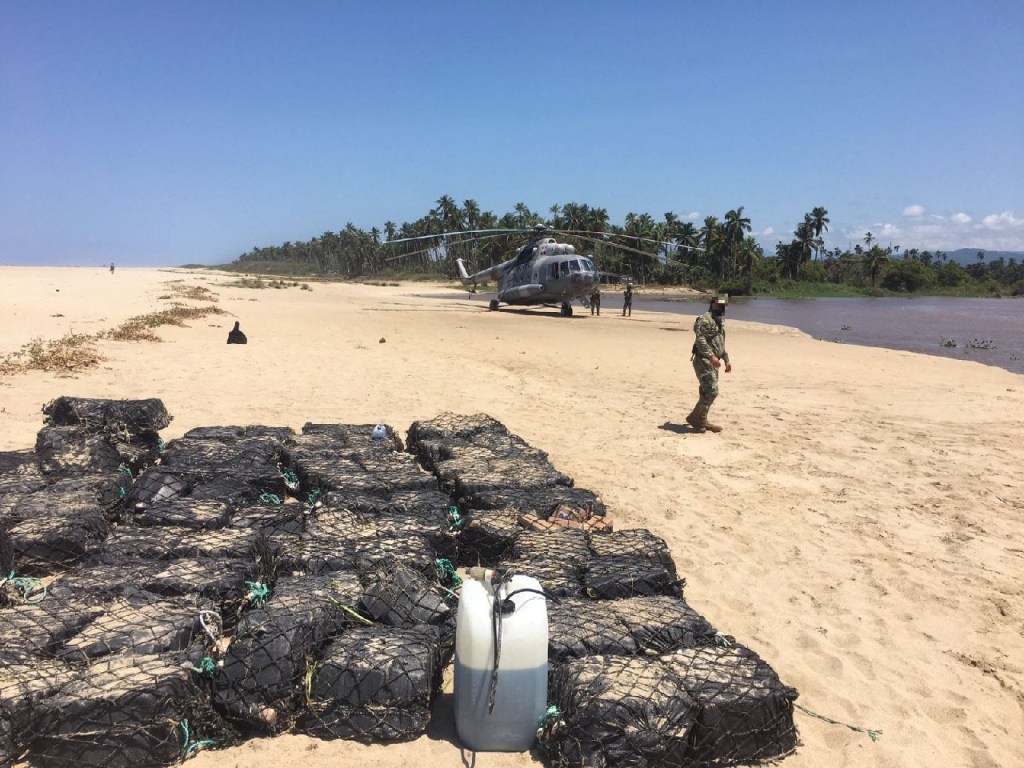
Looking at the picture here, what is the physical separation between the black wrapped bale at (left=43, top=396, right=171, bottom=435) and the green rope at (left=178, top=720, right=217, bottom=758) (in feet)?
17.5

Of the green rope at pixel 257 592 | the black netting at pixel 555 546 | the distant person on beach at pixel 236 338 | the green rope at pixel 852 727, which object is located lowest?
the green rope at pixel 852 727

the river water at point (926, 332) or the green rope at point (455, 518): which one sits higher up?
the river water at point (926, 332)

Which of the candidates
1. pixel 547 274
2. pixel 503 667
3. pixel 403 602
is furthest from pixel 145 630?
pixel 547 274

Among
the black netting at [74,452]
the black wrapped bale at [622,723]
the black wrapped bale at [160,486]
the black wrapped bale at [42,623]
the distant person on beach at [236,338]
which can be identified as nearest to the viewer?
the black wrapped bale at [622,723]

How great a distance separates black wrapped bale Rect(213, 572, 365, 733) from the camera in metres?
3.54

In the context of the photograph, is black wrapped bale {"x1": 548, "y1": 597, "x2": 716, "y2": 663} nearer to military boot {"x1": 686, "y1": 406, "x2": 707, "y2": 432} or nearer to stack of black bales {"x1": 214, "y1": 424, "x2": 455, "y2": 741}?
Result: stack of black bales {"x1": 214, "y1": 424, "x2": 455, "y2": 741}

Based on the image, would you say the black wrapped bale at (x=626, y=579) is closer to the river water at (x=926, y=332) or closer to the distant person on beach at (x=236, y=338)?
the distant person on beach at (x=236, y=338)

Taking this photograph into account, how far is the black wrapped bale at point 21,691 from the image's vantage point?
318 cm

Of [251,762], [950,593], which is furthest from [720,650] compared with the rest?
[950,593]

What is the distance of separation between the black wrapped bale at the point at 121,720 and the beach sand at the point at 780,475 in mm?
288

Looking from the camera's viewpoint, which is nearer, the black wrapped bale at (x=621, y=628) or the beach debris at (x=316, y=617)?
the beach debris at (x=316, y=617)

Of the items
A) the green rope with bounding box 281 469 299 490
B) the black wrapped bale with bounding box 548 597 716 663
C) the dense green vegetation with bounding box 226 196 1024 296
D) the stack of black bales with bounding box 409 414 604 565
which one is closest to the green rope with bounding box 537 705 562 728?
the black wrapped bale with bounding box 548 597 716 663

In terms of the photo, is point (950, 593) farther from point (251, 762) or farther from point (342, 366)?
point (342, 366)

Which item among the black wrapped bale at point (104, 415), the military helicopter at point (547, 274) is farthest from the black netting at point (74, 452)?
the military helicopter at point (547, 274)
